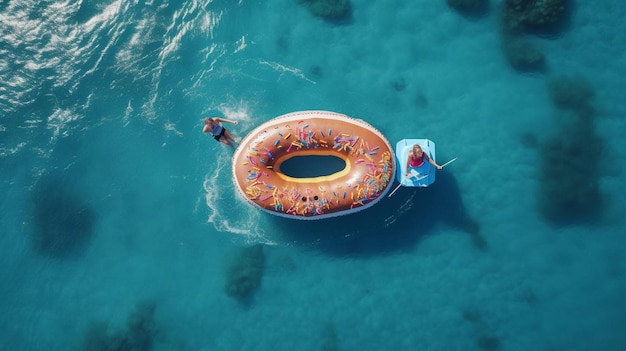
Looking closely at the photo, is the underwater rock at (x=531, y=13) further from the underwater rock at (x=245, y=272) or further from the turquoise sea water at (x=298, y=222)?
the underwater rock at (x=245, y=272)

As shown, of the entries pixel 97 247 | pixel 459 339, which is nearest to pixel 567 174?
pixel 459 339

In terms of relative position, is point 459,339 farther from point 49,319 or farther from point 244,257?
point 49,319

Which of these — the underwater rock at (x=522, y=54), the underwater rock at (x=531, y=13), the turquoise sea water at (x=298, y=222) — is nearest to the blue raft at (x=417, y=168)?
the turquoise sea water at (x=298, y=222)

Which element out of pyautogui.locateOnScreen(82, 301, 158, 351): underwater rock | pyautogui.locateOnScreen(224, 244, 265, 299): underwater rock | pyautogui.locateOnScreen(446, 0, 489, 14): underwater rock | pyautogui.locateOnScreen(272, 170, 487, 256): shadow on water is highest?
pyautogui.locateOnScreen(446, 0, 489, 14): underwater rock

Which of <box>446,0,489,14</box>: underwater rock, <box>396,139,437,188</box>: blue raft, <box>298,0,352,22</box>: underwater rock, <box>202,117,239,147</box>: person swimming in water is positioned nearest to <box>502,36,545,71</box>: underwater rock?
<box>446,0,489,14</box>: underwater rock

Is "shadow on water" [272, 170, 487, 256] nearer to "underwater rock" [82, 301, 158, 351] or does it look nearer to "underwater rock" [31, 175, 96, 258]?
"underwater rock" [82, 301, 158, 351]

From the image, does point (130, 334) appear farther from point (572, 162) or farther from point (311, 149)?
point (572, 162)
